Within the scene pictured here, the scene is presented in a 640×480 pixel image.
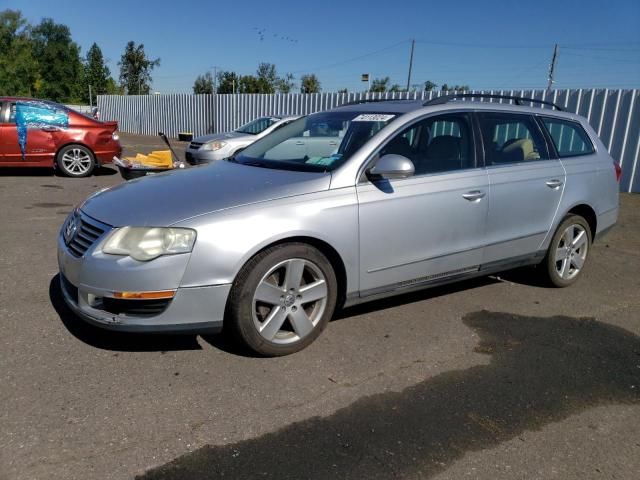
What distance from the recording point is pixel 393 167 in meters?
3.53

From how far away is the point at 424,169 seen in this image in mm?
4016

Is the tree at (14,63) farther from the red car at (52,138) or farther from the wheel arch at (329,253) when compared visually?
the wheel arch at (329,253)

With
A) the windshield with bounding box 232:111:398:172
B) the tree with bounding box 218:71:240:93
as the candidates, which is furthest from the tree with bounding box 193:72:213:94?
the windshield with bounding box 232:111:398:172

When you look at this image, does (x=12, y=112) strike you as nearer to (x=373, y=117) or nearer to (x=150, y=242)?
(x=373, y=117)

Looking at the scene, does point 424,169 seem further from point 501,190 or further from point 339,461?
point 339,461

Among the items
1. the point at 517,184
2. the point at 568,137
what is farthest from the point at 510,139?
the point at 568,137

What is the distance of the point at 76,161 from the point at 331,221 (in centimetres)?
904

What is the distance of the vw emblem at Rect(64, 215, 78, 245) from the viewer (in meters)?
3.46

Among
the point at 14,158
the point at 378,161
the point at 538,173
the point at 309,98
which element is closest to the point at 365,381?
the point at 378,161

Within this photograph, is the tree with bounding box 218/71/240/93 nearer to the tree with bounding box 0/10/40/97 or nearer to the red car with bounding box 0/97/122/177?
the tree with bounding box 0/10/40/97

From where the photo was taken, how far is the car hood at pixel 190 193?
318 cm

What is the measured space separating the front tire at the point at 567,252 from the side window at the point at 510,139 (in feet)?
2.36

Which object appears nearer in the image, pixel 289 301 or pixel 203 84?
pixel 289 301

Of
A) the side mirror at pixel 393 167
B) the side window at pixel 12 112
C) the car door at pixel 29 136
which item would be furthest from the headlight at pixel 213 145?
the side mirror at pixel 393 167
